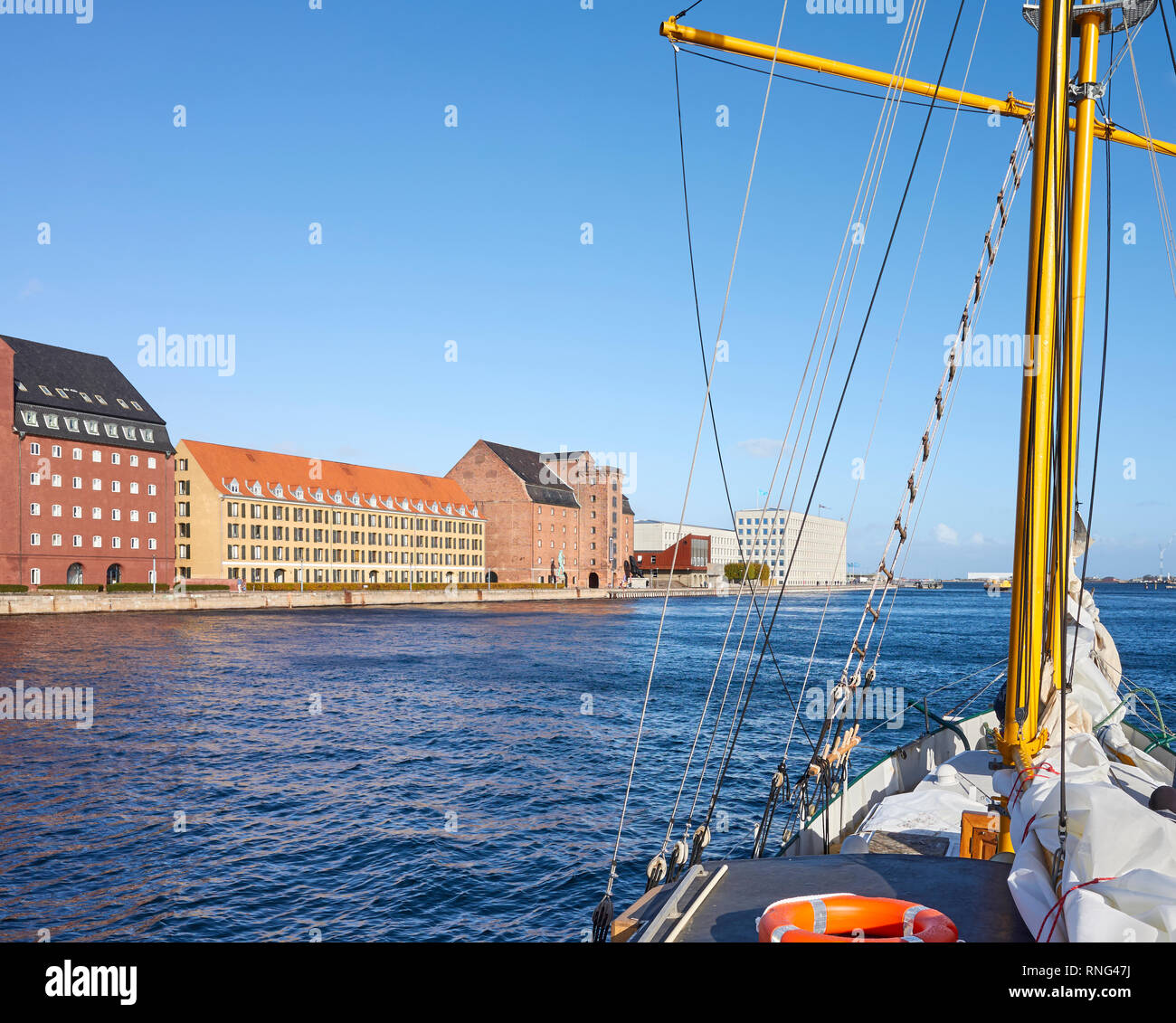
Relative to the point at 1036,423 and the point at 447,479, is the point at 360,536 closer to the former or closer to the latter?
the point at 447,479

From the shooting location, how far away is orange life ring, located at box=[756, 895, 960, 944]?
193 inches

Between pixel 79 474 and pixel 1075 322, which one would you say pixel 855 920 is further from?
pixel 79 474

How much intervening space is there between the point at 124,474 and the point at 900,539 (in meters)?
92.8

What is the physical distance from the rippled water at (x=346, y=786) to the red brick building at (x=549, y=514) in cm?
8434

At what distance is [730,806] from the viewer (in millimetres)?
20141

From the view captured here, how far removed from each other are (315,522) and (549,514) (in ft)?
136

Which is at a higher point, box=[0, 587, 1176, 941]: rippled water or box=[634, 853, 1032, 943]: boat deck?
box=[634, 853, 1032, 943]: boat deck

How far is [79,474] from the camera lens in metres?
83.9

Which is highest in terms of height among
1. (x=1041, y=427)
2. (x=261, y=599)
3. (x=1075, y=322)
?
(x=1075, y=322)

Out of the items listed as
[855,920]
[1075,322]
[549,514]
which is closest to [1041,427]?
[1075,322]

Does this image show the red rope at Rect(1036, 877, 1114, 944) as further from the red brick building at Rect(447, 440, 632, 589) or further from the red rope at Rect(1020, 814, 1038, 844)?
the red brick building at Rect(447, 440, 632, 589)

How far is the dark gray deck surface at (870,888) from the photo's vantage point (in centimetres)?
545

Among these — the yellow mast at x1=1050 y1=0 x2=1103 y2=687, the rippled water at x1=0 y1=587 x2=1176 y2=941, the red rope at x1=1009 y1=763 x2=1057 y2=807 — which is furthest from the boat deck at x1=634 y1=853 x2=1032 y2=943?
the rippled water at x1=0 y1=587 x2=1176 y2=941

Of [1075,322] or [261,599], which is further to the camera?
[261,599]
